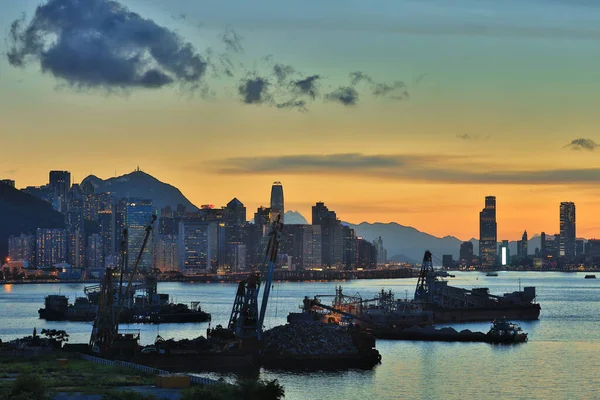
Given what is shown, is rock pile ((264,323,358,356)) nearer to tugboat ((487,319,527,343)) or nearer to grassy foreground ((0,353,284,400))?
grassy foreground ((0,353,284,400))

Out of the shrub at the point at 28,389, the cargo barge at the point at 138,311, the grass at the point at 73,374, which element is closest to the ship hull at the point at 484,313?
the cargo barge at the point at 138,311

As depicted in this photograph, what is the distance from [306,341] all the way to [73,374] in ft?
91.7

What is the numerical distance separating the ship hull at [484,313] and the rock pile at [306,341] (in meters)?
56.3

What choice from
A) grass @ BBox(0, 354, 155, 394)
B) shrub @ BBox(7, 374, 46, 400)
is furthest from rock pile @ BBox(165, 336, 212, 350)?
shrub @ BBox(7, 374, 46, 400)

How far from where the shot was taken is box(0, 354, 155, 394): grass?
49750 mm

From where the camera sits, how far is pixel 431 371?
8094cm

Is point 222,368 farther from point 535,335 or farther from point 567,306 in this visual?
point 567,306

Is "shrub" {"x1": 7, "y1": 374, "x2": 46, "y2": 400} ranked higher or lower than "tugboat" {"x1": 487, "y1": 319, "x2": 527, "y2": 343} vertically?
higher

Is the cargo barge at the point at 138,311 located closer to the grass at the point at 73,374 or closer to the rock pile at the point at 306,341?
the rock pile at the point at 306,341

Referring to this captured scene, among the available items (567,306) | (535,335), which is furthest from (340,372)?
(567,306)

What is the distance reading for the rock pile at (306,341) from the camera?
79.8 metres

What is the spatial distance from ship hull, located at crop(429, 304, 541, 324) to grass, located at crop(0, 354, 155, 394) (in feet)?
269

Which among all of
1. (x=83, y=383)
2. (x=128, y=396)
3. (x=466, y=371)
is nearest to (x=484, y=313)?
(x=466, y=371)

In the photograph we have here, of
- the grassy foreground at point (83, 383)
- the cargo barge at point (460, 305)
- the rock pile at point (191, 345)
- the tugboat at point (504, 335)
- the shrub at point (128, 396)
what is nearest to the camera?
→ the shrub at point (128, 396)
